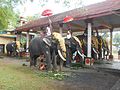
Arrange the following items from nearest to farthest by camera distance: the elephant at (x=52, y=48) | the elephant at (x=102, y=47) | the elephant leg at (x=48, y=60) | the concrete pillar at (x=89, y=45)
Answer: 1. the elephant at (x=52, y=48)
2. the elephant leg at (x=48, y=60)
3. the concrete pillar at (x=89, y=45)
4. the elephant at (x=102, y=47)

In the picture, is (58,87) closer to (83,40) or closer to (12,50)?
(83,40)

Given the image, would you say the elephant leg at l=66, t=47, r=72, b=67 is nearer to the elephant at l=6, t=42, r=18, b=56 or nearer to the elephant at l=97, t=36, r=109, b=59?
the elephant at l=97, t=36, r=109, b=59

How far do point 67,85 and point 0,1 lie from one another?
10.1 feet

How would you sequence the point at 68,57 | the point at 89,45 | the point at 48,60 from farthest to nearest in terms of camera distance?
the point at 89,45, the point at 68,57, the point at 48,60

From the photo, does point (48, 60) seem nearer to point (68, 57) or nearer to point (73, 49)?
point (68, 57)

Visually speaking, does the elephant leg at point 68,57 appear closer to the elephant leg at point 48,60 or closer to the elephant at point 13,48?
the elephant leg at point 48,60

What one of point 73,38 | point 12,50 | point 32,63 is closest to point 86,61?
point 73,38

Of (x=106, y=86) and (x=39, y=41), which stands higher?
(x=39, y=41)

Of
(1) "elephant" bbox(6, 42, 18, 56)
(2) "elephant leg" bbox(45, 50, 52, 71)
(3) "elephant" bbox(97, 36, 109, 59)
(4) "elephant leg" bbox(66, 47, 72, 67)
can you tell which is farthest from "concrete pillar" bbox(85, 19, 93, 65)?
(1) "elephant" bbox(6, 42, 18, 56)

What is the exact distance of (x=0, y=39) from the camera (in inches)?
941

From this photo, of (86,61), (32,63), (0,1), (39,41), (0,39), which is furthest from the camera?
(0,39)

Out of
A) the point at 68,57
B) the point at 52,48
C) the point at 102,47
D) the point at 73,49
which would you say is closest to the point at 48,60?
the point at 52,48

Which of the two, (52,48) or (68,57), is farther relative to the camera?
(68,57)

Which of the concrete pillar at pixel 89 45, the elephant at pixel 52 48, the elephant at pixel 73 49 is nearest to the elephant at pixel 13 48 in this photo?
the elephant at pixel 73 49
